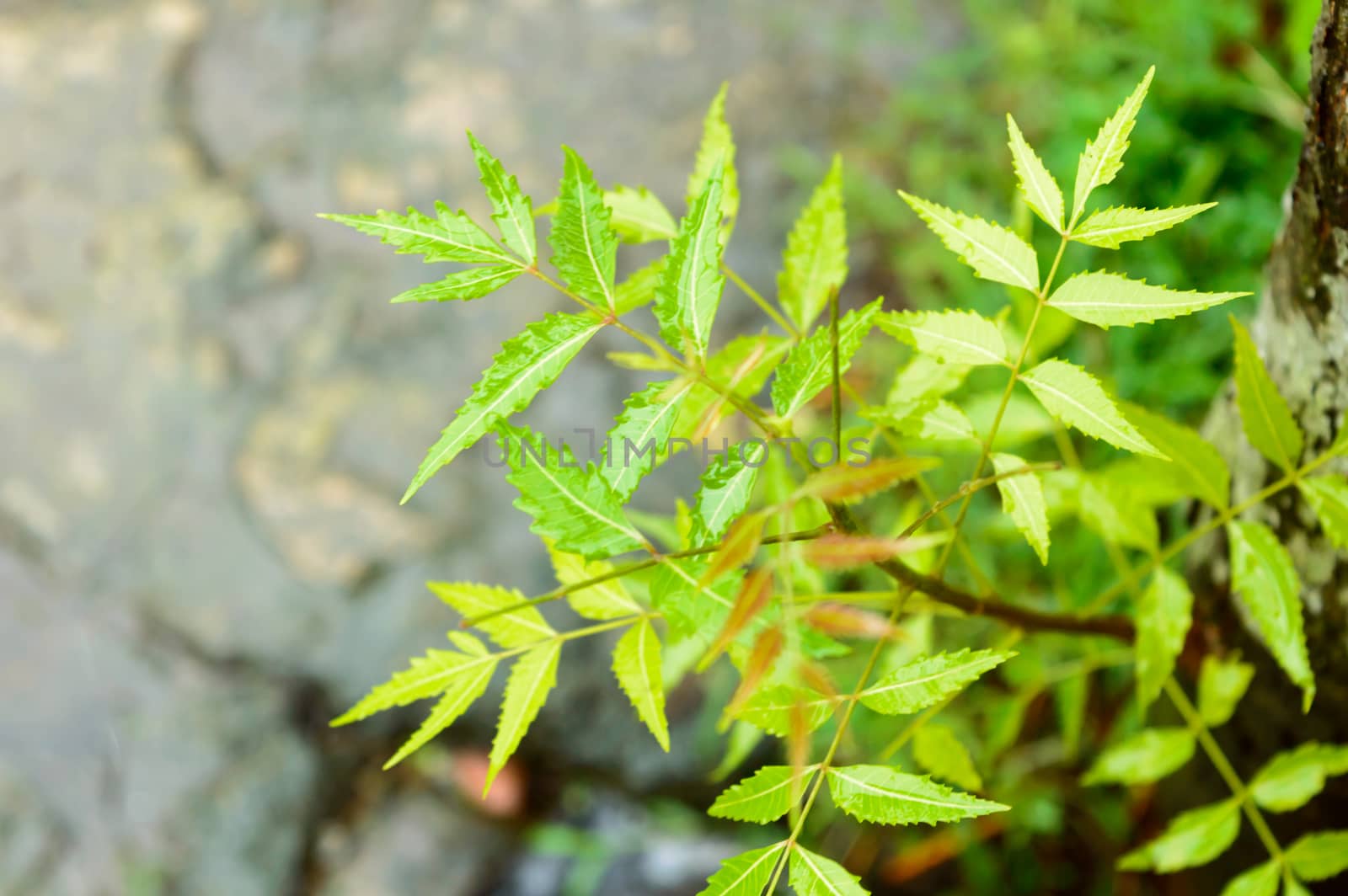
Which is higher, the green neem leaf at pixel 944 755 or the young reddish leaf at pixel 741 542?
the young reddish leaf at pixel 741 542

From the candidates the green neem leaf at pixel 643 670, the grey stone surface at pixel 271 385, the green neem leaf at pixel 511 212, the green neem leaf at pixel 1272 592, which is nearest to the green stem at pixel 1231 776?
the green neem leaf at pixel 1272 592

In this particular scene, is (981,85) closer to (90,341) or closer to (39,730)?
(90,341)

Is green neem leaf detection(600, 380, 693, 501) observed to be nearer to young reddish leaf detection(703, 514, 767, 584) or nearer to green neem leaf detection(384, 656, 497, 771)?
young reddish leaf detection(703, 514, 767, 584)

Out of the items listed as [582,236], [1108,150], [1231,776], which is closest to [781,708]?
[582,236]

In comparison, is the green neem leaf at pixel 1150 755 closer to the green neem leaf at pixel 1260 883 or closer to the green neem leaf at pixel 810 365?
the green neem leaf at pixel 1260 883

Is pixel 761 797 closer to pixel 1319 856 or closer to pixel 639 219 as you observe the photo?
pixel 639 219

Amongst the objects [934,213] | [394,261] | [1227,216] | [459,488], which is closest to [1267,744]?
[934,213]
